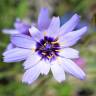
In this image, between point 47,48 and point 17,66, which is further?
point 17,66

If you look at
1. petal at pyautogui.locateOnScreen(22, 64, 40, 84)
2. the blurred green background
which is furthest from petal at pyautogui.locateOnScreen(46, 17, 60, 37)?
the blurred green background

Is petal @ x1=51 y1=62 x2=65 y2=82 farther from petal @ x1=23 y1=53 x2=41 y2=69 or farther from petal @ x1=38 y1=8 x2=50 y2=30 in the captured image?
petal @ x1=38 y1=8 x2=50 y2=30

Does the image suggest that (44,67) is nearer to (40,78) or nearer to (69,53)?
(69,53)

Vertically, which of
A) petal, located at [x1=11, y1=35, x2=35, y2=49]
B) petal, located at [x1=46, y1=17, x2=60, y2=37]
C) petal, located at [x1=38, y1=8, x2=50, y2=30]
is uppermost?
petal, located at [x1=38, y1=8, x2=50, y2=30]

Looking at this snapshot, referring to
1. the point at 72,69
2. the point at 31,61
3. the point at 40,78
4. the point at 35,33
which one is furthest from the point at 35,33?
the point at 40,78

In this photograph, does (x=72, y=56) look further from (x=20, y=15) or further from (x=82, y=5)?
(x=20, y=15)

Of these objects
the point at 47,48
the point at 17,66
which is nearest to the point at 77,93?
the point at 17,66
